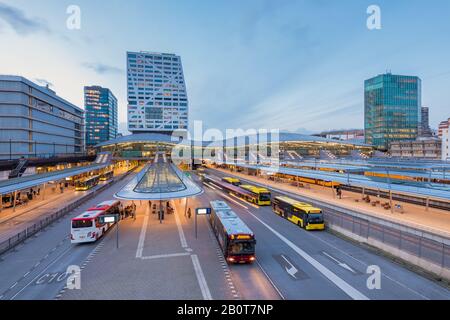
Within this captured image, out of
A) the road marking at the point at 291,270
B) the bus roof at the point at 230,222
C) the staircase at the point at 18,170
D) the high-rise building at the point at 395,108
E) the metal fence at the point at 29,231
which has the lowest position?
the road marking at the point at 291,270

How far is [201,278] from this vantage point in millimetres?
13859

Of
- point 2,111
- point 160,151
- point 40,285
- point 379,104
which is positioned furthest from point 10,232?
point 379,104

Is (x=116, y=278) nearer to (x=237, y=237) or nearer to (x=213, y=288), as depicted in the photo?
(x=213, y=288)

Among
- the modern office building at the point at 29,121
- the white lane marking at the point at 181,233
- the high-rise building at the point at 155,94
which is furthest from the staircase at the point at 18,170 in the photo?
the high-rise building at the point at 155,94

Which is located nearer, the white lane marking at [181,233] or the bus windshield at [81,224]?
the bus windshield at [81,224]

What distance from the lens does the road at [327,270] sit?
12461 mm

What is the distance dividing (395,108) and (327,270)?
150870 millimetres

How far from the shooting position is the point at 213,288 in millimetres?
12781

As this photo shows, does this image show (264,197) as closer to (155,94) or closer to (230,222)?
(230,222)

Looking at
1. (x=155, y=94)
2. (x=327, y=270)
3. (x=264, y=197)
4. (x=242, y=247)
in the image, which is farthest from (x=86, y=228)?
(x=155, y=94)

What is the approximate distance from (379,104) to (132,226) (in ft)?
490

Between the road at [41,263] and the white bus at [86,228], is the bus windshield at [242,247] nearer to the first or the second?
the road at [41,263]

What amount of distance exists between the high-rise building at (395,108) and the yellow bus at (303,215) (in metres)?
130

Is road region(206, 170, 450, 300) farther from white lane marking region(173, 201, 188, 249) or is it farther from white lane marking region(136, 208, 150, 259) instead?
white lane marking region(136, 208, 150, 259)
